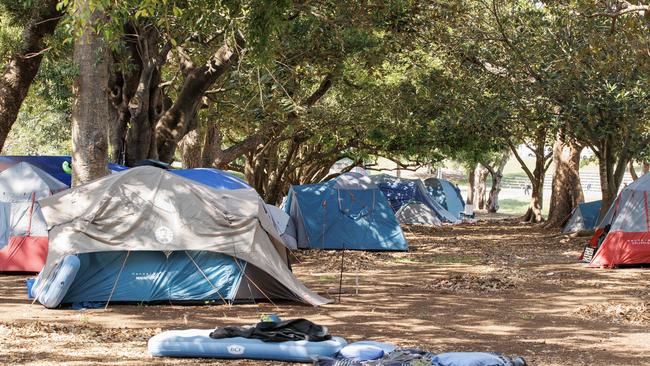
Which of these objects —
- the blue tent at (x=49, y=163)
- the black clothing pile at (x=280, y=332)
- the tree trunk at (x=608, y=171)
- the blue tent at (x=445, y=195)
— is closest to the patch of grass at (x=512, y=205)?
the blue tent at (x=445, y=195)

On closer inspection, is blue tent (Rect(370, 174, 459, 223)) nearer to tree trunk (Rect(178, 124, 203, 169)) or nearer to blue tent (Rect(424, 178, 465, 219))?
blue tent (Rect(424, 178, 465, 219))

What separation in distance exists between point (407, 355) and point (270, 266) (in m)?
4.57

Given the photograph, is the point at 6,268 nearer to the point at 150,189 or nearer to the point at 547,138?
the point at 150,189

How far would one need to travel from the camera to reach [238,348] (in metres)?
8.36

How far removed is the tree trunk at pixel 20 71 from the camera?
13.7 metres

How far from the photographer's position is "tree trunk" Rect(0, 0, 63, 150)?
13742 millimetres

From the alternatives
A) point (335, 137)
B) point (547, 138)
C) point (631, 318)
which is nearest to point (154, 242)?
point (631, 318)

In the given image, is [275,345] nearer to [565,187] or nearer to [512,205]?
[565,187]

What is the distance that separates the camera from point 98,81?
514 inches

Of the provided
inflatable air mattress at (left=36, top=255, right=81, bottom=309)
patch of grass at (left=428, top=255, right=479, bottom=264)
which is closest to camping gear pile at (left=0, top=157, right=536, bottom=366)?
inflatable air mattress at (left=36, top=255, right=81, bottom=309)

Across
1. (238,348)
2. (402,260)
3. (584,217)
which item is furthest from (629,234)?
(238,348)

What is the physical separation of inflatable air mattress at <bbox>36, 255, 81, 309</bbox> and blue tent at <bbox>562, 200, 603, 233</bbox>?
1745 cm

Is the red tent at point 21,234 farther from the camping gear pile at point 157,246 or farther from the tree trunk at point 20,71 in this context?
the camping gear pile at point 157,246

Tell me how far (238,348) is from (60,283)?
12.3 feet
